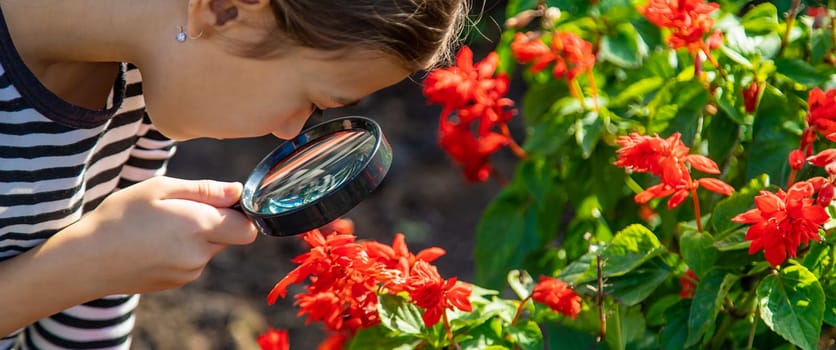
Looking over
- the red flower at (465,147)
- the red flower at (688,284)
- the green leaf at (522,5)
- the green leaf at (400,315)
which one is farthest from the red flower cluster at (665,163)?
the red flower at (465,147)

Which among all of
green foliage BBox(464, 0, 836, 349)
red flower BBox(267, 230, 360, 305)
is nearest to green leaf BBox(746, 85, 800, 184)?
green foliage BBox(464, 0, 836, 349)

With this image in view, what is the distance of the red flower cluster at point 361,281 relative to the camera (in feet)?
4.53

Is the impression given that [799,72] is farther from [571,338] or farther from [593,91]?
[571,338]

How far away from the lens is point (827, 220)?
49.9 inches

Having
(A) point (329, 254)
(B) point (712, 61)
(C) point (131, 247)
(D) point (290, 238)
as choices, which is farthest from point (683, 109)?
(D) point (290, 238)

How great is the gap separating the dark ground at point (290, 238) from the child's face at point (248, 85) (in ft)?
5.26

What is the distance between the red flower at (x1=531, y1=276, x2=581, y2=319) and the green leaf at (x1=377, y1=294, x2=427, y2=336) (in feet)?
0.57

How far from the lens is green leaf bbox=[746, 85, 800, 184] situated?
161 cm

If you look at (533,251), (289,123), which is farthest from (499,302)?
(533,251)

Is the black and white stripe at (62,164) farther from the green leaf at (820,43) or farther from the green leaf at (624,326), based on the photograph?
the green leaf at (820,43)

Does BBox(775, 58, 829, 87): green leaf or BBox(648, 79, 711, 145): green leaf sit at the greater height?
BBox(775, 58, 829, 87): green leaf

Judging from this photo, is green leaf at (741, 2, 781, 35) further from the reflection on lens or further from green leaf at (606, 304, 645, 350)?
the reflection on lens

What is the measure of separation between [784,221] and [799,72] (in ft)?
1.47

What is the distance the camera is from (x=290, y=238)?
346cm
